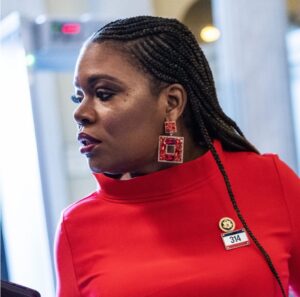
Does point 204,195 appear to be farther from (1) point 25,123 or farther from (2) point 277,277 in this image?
(1) point 25,123

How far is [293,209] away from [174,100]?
310 millimetres

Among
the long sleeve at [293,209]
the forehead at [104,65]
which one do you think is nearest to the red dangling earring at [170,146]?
the forehead at [104,65]

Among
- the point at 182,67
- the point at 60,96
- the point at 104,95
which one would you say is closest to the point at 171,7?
the point at 60,96

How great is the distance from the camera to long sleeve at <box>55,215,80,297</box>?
1.05 meters

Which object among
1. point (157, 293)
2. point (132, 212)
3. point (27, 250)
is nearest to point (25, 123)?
point (27, 250)

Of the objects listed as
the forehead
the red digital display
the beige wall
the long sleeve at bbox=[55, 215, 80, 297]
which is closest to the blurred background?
the red digital display

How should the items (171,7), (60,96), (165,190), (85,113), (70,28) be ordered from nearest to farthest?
(85,113), (165,190), (70,28), (60,96), (171,7)

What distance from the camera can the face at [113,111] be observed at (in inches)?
39.0

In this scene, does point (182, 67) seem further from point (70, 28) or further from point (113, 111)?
point (70, 28)

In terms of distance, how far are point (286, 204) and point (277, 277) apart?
145 millimetres

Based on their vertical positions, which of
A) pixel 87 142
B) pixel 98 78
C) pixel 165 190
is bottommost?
pixel 165 190

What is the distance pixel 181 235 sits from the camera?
3.49 feet

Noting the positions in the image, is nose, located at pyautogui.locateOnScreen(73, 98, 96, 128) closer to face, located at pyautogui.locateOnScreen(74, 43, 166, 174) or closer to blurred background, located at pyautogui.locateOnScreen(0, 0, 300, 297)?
face, located at pyautogui.locateOnScreen(74, 43, 166, 174)

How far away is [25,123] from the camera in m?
1.86
